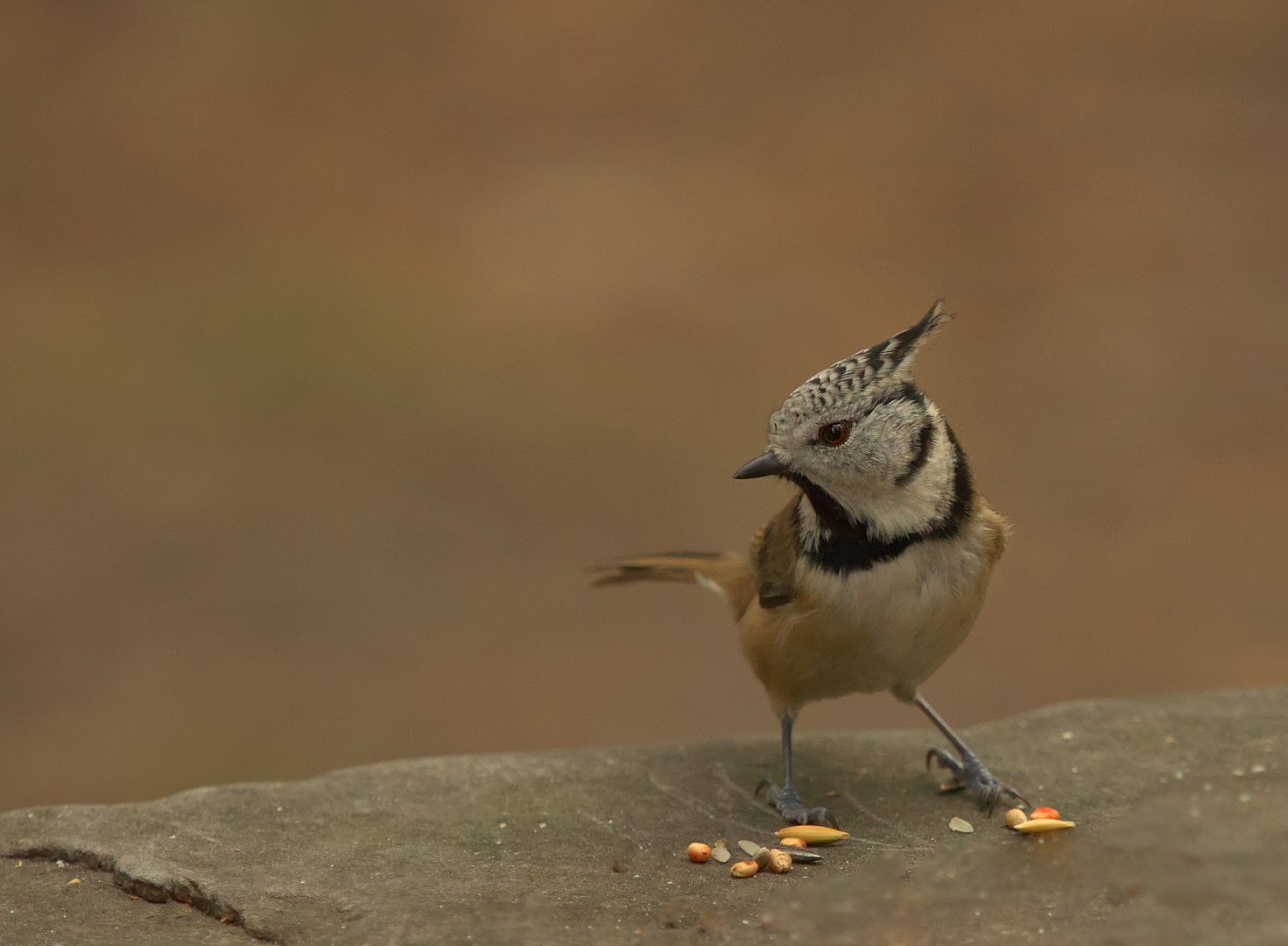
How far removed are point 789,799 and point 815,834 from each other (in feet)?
0.93

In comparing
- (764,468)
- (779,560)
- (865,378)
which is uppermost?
(865,378)

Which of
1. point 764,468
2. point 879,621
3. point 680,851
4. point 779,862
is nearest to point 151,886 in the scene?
point 680,851

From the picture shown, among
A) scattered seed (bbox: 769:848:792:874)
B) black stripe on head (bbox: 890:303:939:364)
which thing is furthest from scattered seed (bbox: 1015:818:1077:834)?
black stripe on head (bbox: 890:303:939:364)

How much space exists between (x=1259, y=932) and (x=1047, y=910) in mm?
434

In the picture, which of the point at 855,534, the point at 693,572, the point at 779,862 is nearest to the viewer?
the point at 779,862

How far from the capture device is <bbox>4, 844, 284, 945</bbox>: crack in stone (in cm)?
309

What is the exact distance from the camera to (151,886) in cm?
321

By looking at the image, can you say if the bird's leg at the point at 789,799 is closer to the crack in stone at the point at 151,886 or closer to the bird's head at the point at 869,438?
the bird's head at the point at 869,438

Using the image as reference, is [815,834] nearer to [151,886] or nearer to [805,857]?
[805,857]

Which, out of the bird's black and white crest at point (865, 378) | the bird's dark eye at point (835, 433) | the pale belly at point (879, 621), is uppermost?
the bird's black and white crest at point (865, 378)

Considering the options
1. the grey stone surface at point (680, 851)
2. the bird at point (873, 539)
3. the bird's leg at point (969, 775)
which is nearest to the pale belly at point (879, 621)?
the bird at point (873, 539)

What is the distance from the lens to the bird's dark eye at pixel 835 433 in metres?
3.48

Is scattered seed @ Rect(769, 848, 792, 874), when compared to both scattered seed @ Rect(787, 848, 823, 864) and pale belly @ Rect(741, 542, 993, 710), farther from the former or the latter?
pale belly @ Rect(741, 542, 993, 710)

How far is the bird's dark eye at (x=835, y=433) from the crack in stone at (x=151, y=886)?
5.74ft
